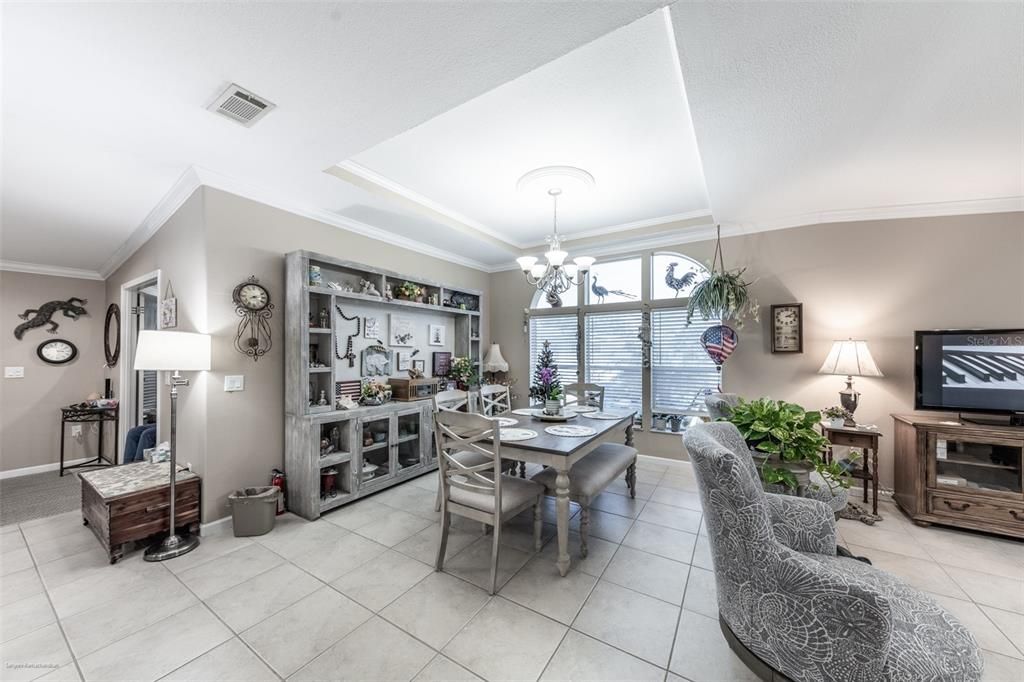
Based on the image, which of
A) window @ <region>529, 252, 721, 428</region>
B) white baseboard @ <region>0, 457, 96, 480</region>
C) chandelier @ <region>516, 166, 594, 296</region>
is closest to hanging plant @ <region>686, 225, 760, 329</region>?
window @ <region>529, 252, 721, 428</region>

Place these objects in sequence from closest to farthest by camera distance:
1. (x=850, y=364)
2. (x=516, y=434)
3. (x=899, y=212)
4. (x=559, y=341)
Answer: (x=516, y=434) < (x=850, y=364) < (x=899, y=212) < (x=559, y=341)

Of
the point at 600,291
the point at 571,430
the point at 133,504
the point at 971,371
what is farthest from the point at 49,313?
the point at 971,371

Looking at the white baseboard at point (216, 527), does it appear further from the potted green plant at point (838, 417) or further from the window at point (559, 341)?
the potted green plant at point (838, 417)

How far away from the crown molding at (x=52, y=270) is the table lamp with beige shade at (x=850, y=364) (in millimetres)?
8930

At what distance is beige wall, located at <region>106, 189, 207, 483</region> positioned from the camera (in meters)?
2.76

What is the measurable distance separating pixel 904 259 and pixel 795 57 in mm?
2902

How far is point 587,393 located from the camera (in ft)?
13.1

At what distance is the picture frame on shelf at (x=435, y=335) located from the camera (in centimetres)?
466

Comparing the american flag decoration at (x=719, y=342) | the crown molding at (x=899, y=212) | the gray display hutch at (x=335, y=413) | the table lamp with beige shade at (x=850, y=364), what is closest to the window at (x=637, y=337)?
the american flag decoration at (x=719, y=342)

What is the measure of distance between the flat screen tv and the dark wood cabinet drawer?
0.66 meters

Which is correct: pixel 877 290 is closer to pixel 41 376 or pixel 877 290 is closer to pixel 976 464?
pixel 976 464

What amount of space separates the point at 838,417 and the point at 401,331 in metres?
4.43

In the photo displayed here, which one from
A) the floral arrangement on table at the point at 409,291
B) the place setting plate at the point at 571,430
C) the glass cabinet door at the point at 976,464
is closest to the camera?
the place setting plate at the point at 571,430

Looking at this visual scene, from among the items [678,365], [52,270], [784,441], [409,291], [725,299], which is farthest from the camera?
[52,270]
